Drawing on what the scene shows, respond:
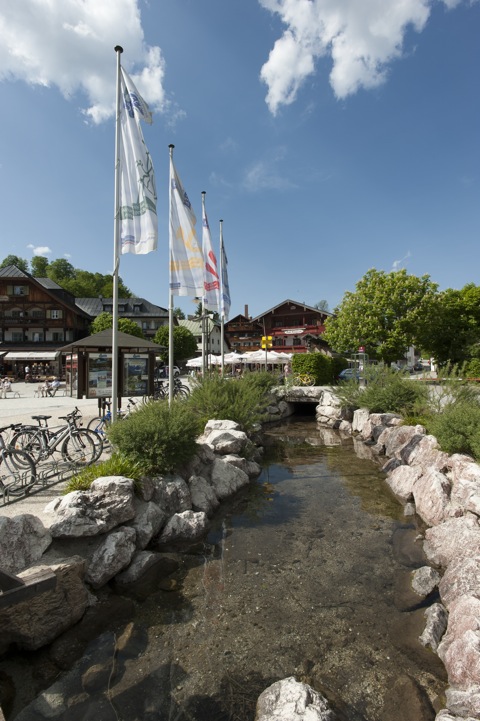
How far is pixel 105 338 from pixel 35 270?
74.1 meters

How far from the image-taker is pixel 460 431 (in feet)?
28.7

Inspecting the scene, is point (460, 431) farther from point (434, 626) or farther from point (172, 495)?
point (172, 495)

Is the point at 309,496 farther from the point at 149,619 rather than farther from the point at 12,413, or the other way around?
the point at 12,413

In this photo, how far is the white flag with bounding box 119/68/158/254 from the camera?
8781 millimetres

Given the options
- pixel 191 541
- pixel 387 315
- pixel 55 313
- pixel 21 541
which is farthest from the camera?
pixel 55 313

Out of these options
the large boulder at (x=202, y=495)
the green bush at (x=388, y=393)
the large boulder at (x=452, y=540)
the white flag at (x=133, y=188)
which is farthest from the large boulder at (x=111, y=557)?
the green bush at (x=388, y=393)

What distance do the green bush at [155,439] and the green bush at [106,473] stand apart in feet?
1.11

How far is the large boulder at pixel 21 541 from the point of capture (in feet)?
15.3

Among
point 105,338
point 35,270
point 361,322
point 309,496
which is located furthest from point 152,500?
point 35,270

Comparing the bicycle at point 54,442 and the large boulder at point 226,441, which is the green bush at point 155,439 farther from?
the large boulder at point 226,441

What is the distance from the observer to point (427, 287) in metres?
28.0

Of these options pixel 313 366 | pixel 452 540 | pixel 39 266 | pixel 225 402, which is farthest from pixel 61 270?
pixel 452 540

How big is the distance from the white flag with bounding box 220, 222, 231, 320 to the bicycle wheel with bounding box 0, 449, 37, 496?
12.4 meters

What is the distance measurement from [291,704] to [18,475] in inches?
229
